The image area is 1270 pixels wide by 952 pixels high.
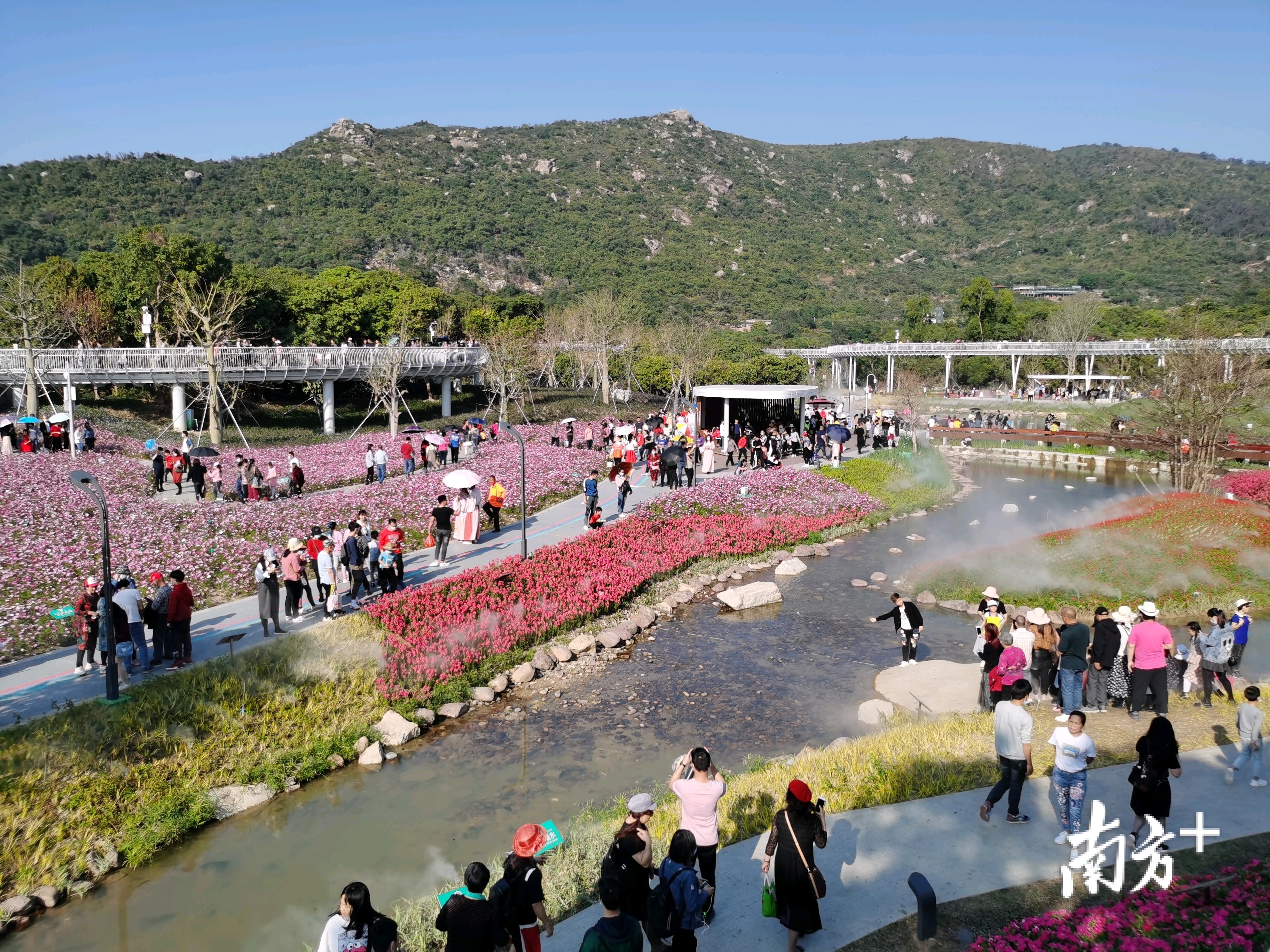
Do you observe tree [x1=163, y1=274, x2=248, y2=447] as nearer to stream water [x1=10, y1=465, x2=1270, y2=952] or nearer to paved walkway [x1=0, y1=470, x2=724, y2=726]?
paved walkway [x1=0, y1=470, x2=724, y2=726]

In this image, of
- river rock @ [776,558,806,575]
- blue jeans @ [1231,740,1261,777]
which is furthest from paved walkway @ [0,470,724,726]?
blue jeans @ [1231,740,1261,777]

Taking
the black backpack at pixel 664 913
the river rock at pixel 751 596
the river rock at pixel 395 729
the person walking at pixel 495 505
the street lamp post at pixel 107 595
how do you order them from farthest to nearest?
the person walking at pixel 495 505, the river rock at pixel 751 596, the river rock at pixel 395 729, the street lamp post at pixel 107 595, the black backpack at pixel 664 913

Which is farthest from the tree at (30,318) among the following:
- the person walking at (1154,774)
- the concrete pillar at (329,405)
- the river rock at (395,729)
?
the person walking at (1154,774)

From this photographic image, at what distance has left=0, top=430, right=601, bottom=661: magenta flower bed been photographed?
17.6m

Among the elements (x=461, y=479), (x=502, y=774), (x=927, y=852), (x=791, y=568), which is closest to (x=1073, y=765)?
(x=927, y=852)

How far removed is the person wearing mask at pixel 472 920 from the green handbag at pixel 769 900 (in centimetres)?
235

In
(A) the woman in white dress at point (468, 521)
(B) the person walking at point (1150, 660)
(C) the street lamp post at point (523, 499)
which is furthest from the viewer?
(A) the woman in white dress at point (468, 521)

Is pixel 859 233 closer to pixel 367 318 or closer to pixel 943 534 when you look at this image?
pixel 367 318

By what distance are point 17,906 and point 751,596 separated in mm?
15817

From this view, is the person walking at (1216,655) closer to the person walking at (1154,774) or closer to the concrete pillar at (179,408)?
the person walking at (1154,774)

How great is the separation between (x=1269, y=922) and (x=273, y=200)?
138 m

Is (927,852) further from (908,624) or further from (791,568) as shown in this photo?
(791,568)

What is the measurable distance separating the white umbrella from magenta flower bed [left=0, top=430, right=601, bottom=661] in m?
2.10

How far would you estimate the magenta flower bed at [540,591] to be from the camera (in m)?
16.1
